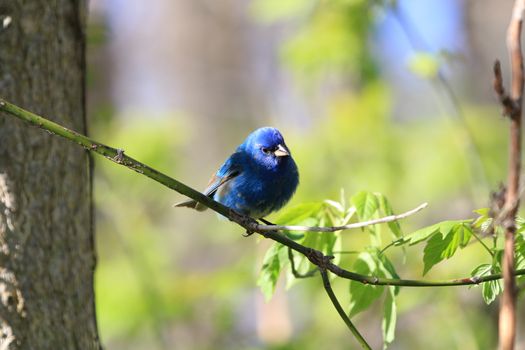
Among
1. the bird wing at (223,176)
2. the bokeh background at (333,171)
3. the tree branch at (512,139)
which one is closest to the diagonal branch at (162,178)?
the tree branch at (512,139)

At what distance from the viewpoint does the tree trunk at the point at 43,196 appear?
8.20 ft

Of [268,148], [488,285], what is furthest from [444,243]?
[268,148]

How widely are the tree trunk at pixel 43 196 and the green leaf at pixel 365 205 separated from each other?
106 cm

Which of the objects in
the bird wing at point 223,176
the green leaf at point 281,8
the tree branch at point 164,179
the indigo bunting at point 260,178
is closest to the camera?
the tree branch at point 164,179

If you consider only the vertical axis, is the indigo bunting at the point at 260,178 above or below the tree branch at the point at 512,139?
above

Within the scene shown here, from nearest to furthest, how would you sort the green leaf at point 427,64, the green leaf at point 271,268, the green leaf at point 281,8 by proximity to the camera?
the green leaf at point 271,268 → the green leaf at point 427,64 → the green leaf at point 281,8

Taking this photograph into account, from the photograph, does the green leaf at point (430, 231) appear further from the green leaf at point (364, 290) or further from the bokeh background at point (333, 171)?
the bokeh background at point (333, 171)

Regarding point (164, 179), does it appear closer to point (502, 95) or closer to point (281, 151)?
point (502, 95)

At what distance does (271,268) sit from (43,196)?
33.3 inches

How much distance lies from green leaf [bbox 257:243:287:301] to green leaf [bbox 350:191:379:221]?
1.00 feet

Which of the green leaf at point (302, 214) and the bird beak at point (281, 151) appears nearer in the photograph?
the green leaf at point (302, 214)

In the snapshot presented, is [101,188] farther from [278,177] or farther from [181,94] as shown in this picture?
[181,94]

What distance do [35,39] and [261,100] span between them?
8.43m

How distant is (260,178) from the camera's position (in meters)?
3.44
